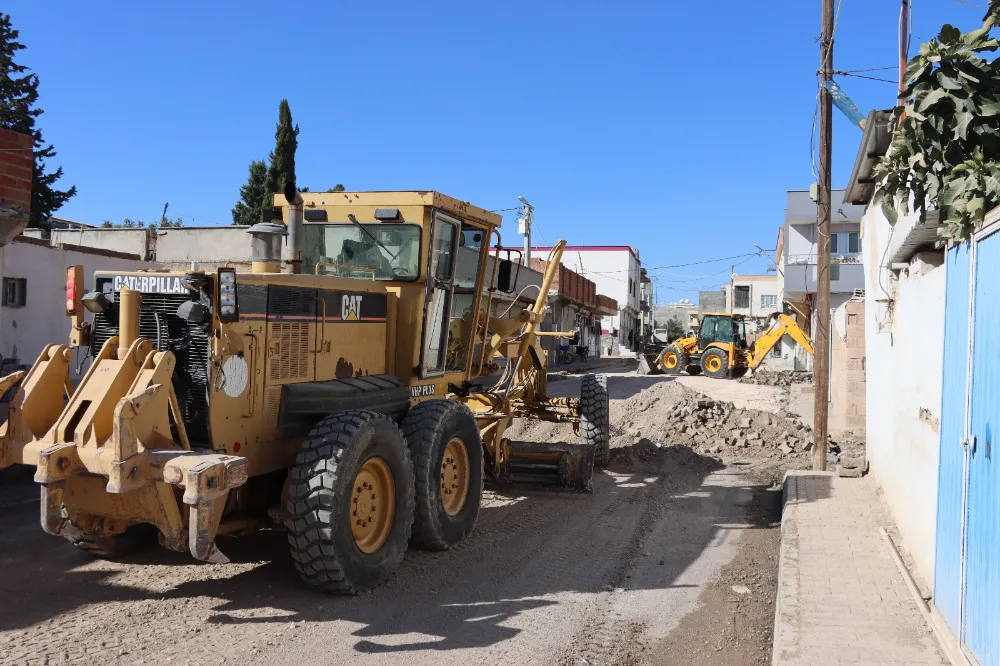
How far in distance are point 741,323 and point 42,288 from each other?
25.2 metres

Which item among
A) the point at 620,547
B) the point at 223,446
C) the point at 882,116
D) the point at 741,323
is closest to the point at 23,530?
the point at 223,446

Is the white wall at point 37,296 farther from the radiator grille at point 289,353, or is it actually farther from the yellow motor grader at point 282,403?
the radiator grille at point 289,353

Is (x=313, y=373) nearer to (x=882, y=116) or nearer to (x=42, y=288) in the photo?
(x=882, y=116)

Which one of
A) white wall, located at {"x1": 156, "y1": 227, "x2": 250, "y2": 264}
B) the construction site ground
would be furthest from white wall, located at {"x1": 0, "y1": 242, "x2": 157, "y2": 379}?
the construction site ground

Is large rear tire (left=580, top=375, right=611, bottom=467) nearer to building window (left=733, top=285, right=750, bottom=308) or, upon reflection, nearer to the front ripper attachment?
the front ripper attachment

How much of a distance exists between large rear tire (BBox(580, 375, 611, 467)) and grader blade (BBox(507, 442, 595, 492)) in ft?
3.83

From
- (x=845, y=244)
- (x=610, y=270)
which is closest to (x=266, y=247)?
(x=845, y=244)

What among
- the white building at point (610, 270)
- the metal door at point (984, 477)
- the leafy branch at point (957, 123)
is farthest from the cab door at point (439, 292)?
the white building at point (610, 270)

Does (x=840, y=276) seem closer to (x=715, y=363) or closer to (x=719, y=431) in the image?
(x=715, y=363)

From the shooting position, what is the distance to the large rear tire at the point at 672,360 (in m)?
33.8

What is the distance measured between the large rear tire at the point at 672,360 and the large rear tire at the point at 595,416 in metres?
23.4

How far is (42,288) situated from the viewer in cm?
1736

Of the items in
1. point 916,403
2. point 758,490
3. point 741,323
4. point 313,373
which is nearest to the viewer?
point 313,373

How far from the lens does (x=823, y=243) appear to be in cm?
1101
